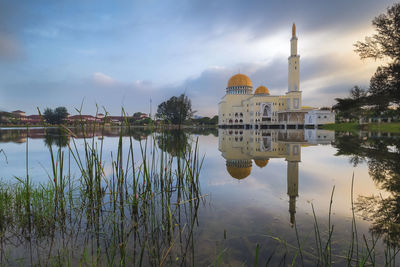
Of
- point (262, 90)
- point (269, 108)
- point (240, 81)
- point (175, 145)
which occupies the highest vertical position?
point (240, 81)

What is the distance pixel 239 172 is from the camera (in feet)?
14.6

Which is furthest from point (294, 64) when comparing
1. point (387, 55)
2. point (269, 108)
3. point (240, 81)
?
point (387, 55)

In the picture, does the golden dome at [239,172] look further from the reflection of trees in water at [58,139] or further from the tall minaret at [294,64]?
the tall minaret at [294,64]

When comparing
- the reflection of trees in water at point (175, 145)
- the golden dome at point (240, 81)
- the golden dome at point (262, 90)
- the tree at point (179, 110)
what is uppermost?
the golden dome at point (240, 81)

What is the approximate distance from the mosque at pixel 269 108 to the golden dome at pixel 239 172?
4145 cm

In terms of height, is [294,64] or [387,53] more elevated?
[294,64]

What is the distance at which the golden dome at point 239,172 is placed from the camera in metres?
4.10

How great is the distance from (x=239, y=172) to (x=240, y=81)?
53457 mm

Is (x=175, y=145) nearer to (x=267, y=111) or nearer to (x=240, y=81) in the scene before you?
(x=267, y=111)

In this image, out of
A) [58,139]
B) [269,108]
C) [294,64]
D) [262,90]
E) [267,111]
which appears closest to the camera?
[58,139]

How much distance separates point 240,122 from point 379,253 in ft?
175

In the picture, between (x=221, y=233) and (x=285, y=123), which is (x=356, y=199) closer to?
(x=221, y=233)

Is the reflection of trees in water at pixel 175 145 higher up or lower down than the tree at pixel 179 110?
lower down

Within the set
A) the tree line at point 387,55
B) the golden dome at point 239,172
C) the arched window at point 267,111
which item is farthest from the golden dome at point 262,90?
the golden dome at point 239,172
